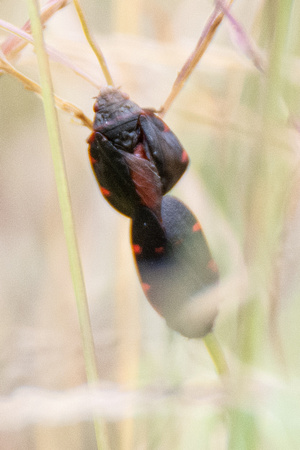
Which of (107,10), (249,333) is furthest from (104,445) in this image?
(107,10)

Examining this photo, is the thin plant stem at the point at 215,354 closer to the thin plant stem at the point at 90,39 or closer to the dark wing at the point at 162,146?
the dark wing at the point at 162,146

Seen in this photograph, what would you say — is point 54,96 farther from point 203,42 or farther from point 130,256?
point 130,256

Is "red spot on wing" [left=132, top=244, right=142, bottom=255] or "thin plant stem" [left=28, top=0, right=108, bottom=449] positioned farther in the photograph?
"red spot on wing" [left=132, top=244, right=142, bottom=255]

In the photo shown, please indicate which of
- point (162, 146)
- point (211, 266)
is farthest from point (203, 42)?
point (211, 266)

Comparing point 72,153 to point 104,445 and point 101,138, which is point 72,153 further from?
point 104,445

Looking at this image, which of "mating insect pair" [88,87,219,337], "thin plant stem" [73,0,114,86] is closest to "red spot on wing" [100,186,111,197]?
"mating insect pair" [88,87,219,337]

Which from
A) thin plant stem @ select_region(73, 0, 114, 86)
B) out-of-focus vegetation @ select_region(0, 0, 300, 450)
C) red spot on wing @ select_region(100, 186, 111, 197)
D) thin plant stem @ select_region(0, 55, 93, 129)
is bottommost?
out-of-focus vegetation @ select_region(0, 0, 300, 450)

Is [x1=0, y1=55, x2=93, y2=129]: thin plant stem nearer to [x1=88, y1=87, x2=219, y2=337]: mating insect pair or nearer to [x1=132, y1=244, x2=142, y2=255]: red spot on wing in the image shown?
[x1=88, y1=87, x2=219, y2=337]: mating insect pair
